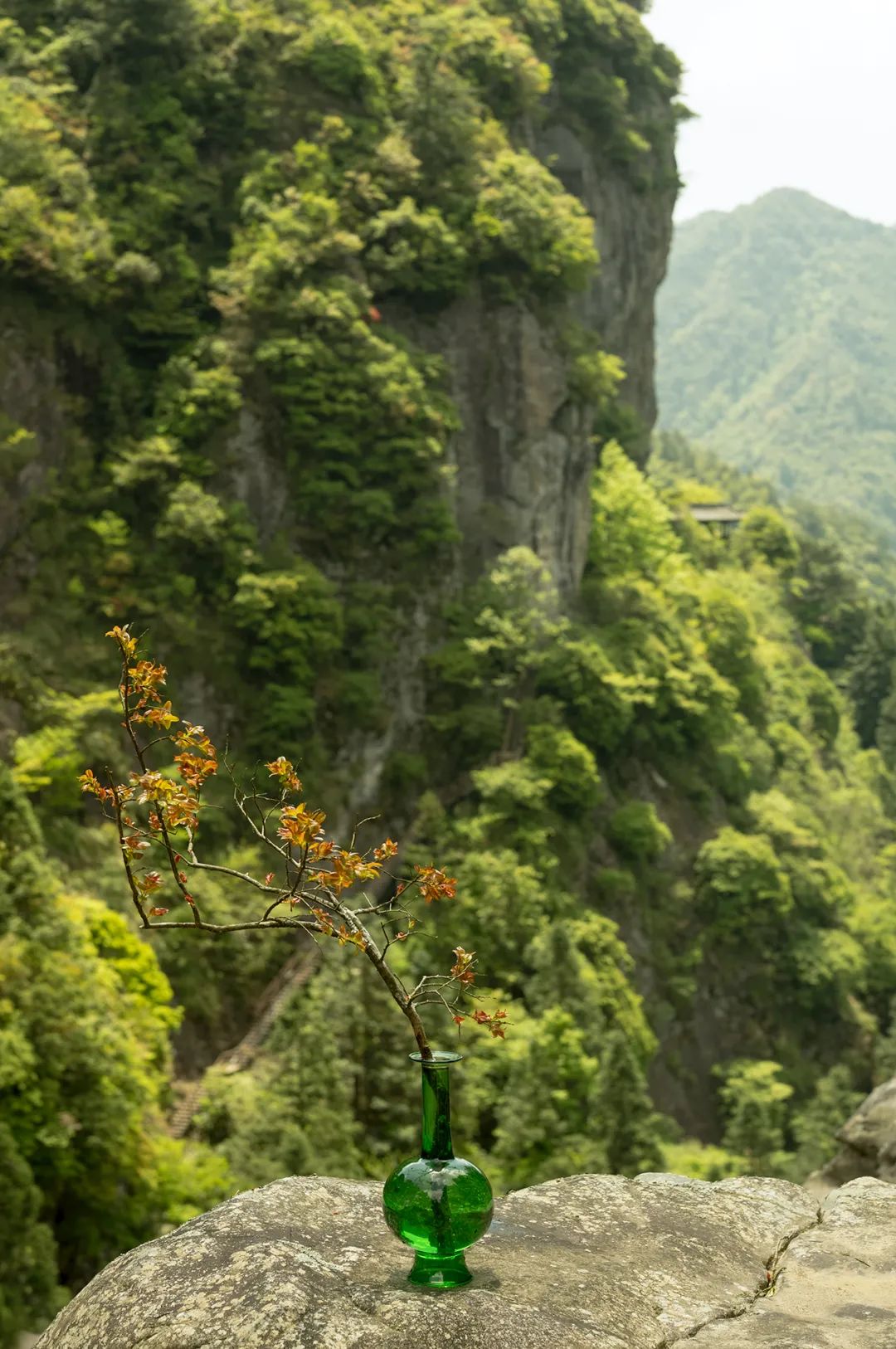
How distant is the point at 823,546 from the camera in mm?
59938

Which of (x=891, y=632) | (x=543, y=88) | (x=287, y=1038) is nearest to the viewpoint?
(x=287, y=1038)

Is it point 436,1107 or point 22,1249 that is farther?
point 22,1249

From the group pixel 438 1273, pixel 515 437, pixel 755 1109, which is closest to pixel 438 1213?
pixel 438 1273

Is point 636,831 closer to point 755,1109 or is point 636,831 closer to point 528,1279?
point 755,1109

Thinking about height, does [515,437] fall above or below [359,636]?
above

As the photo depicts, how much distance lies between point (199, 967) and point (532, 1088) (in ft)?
18.5

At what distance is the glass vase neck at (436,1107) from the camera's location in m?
3.45

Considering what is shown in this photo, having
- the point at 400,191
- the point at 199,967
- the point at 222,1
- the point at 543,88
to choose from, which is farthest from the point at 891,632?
the point at 199,967

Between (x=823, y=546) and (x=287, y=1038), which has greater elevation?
(x=823, y=546)

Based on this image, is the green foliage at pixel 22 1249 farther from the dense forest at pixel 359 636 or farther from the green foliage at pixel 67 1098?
the dense forest at pixel 359 636

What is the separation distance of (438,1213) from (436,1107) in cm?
29

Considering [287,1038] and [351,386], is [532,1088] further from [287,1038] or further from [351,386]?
[351,386]

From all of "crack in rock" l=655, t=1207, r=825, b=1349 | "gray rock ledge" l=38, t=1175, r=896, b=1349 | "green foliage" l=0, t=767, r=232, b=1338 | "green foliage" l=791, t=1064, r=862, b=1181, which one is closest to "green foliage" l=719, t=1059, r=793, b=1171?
"green foliage" l=791, t=1064, r=862, b=1181

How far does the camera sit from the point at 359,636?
25.7 m
